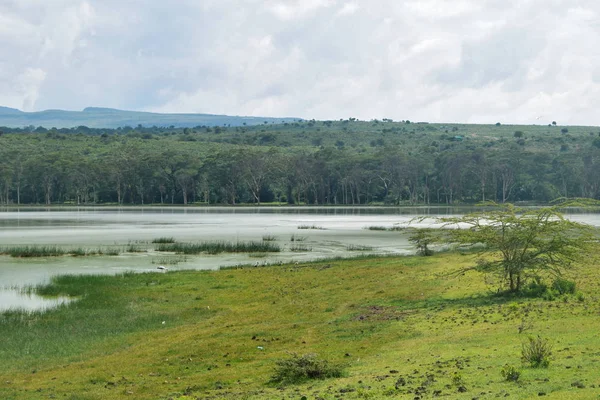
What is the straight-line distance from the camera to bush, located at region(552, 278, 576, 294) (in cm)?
1748

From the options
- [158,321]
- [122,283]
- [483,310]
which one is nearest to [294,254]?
[122,283]

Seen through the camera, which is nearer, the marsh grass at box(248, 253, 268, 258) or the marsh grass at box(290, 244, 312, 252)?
the marsh grass at box(248, 253, 268, 258)

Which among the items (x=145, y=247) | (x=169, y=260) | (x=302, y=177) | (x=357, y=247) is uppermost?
(x=302, y=177)

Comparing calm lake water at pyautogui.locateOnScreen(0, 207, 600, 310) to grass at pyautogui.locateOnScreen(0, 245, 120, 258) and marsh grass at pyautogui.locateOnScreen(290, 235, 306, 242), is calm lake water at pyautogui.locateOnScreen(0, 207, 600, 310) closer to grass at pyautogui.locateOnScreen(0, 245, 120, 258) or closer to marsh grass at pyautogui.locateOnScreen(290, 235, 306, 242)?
marsh grass at pyautogui.locateOnScreen(290, 235, 306, 242)

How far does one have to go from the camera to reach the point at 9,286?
82.3ft

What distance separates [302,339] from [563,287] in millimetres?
7045

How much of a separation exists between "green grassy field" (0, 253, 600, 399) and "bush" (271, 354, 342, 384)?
0.77ft

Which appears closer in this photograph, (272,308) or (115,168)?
(272,308)

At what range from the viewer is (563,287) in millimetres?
17609

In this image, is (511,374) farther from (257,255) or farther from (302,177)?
(302,177)

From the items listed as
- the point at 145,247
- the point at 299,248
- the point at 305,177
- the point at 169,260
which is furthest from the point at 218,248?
the point at 305,177

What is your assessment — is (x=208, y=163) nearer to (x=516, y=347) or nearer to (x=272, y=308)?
(x=272, y=308)

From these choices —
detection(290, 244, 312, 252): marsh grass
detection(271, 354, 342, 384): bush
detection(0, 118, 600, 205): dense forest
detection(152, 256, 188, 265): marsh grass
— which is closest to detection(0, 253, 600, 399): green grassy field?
detection(271, 354, 342, 384): bush

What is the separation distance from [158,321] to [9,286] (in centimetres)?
929
